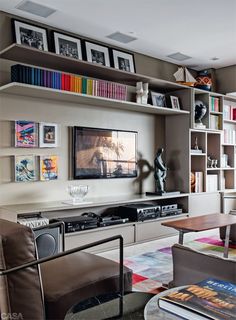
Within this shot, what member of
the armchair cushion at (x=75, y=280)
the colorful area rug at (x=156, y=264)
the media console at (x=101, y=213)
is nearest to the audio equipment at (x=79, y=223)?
the media console at (x=101, y=213)

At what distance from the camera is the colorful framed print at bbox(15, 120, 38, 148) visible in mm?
3695

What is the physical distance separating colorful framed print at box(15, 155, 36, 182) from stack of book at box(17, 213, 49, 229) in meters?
0.45

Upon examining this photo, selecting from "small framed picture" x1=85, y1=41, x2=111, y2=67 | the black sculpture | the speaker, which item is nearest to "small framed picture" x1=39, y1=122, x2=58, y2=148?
"small framed picture" x1=85, y1=41, x2=111, y2=67

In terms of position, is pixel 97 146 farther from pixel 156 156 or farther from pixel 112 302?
pixel 112 302

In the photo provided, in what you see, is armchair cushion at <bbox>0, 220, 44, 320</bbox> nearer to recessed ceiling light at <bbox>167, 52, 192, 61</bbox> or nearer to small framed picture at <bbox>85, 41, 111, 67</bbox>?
small framed picture at <bbox>85, 41, 111, 67</bbox>

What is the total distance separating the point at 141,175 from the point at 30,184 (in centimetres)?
186

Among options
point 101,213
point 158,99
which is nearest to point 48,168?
point 101,213

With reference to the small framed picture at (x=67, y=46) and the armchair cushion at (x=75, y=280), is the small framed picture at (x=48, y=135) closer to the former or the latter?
the small framed picture at (x=67, y=46)

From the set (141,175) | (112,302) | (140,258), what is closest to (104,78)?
(141,175)

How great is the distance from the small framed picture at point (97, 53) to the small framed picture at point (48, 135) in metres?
1.01

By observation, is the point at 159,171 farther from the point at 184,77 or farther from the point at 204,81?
the point at 204,81

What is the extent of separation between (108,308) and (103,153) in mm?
3105

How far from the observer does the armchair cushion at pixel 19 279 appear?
56.9 inches

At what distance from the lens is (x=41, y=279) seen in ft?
5.67
